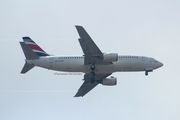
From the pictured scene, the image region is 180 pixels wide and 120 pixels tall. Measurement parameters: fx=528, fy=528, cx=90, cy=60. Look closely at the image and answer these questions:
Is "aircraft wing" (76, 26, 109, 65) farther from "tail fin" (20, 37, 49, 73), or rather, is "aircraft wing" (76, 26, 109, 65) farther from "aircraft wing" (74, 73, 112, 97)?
"aircraft wing" (74, 73, 112, 97)

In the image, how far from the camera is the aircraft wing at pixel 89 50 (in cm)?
7812

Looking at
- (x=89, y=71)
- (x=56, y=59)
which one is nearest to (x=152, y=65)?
(x=89, y=71)

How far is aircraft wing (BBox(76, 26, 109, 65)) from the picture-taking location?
7812cm

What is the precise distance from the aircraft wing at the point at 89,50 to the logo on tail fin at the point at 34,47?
7415 mm

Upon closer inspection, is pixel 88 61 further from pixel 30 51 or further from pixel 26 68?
pixel 26 68

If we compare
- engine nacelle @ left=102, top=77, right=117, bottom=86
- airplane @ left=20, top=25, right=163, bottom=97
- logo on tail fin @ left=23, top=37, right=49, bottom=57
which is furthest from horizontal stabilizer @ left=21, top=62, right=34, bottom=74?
engine nacelle @ left=102, top=77, right=117, bottom=86

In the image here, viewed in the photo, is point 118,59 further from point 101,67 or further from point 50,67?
point 50,67

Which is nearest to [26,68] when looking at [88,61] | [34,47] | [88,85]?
[34,47]

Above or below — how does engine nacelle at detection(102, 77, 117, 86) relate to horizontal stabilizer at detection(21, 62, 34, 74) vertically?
below

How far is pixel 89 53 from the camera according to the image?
81.0m

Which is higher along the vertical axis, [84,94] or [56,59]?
[56,59]

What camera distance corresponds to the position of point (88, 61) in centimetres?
8188

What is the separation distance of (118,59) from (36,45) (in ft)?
44.7

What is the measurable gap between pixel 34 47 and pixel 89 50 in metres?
10.2
